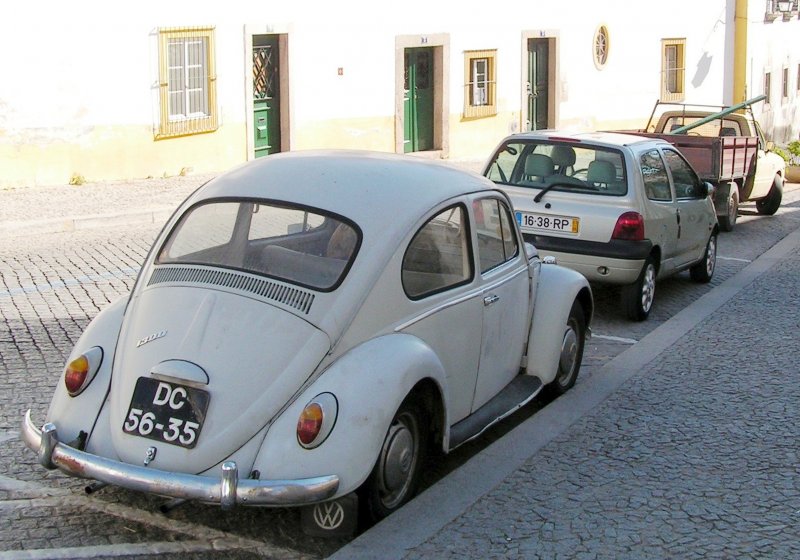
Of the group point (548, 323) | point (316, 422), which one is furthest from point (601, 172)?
point (316, 422)

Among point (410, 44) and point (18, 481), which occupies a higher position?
point (410, 44)

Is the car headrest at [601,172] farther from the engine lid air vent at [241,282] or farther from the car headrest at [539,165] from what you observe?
the engine lid air vent at [241,282]

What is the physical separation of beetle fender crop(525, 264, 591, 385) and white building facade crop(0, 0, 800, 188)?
405 inches

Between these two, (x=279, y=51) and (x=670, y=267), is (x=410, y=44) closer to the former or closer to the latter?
(x=279, y=51)

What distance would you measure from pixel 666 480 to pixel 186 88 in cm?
1358

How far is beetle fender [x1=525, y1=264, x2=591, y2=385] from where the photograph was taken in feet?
23.4

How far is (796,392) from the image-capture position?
7855 millimetres

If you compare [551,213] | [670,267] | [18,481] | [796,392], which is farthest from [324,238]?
[670,267]

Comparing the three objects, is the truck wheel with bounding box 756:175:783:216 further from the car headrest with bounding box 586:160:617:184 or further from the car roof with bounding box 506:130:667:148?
the car headrest with bounding box 586:160:617:184

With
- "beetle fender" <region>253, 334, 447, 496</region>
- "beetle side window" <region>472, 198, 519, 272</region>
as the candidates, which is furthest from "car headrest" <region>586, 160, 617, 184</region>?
"beetle fender" <region>253, 334, 447, 496</region>

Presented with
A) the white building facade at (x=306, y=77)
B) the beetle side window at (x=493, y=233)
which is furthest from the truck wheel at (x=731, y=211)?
the beetle side window at (x=493, y=233)

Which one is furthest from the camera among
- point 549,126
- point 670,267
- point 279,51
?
point 549,126

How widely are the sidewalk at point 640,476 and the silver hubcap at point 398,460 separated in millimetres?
98

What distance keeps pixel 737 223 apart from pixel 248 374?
13.8 m
